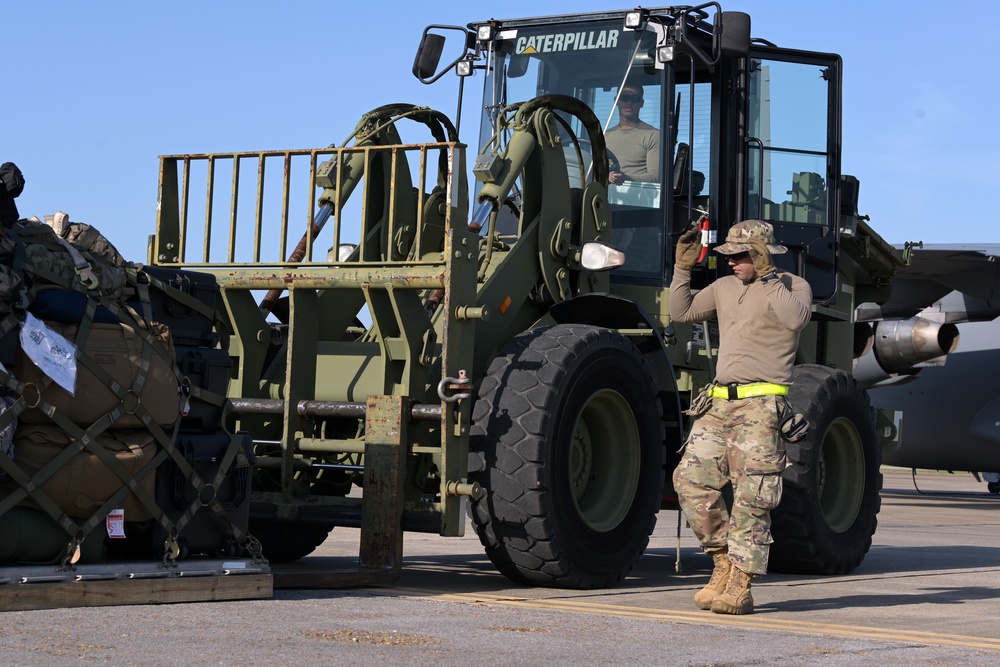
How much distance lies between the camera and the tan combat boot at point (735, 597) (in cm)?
721

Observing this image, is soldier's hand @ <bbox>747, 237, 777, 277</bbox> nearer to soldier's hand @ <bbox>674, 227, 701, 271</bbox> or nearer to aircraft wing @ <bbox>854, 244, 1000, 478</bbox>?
soldier's hand @ <bbox>674, 227, 701, 271</bbox>

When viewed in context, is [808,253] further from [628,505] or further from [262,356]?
[262,356]

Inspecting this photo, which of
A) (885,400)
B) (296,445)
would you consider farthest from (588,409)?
(885,400)

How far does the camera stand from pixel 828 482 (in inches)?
421

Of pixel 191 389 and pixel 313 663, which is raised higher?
pixel 191 389

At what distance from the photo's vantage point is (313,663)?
16.8ft

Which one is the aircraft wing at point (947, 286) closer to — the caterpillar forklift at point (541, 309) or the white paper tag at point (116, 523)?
the caterpillar forklift at point (541, 309)

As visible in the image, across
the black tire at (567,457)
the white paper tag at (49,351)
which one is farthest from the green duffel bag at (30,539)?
the black tire at (567,457)

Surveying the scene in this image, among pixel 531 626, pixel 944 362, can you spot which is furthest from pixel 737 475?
pixel 944 362

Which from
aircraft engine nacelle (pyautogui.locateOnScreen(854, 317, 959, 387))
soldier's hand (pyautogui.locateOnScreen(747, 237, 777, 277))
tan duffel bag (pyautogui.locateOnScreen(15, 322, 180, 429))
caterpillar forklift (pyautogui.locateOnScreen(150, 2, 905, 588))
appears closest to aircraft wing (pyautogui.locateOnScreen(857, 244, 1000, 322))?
aircraft engine nacelle (pyautogui.locateOnScreen(854, 317, 959, 387))

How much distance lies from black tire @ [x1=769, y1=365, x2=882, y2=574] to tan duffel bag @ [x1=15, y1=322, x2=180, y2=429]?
14.3 ft

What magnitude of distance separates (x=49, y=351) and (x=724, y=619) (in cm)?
336

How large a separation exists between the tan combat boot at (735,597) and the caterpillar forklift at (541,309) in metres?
0.96

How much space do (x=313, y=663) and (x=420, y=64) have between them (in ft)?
21.0
